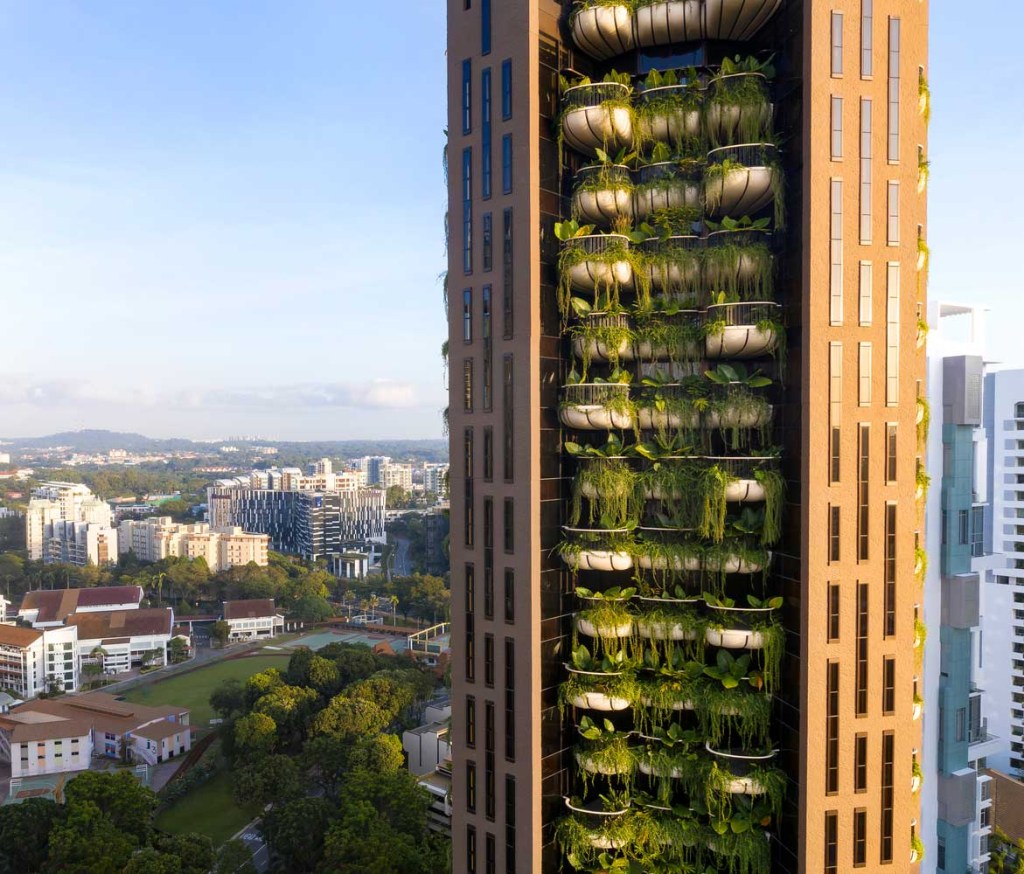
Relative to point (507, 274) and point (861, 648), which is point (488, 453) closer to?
point (507, 274)

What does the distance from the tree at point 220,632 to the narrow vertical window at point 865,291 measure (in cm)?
6168

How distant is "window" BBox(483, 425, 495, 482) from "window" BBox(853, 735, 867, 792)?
23.7ft

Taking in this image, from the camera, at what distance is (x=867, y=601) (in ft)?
37.0

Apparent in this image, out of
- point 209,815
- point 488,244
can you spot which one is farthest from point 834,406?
point 209,815

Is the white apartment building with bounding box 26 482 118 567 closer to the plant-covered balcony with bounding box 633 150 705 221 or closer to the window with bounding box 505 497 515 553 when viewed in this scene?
the window with bounding box 505 497 515 553

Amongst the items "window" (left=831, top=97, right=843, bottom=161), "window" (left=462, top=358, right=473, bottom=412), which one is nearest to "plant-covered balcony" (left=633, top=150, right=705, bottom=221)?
"window" (left=831, top=97, right=843, bottom=161)

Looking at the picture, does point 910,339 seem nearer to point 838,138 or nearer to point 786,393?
point 786,393

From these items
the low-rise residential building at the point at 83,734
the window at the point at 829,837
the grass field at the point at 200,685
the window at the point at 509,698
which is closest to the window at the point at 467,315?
the window at the point at 509,698

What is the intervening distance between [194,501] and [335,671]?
354 feet

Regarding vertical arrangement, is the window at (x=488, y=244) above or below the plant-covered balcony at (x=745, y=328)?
above

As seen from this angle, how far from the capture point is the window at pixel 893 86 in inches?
444

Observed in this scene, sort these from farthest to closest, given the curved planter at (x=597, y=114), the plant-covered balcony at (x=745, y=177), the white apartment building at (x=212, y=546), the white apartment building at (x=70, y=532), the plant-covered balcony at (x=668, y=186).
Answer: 1. the white apartment building at (x=70, y=532)
2. the white apartment building at (x=212, y=546)
3. the plant-covered balcony at (x=668, y=186)
4. the curved planter at (x=597, y=114)
5. the plant-covered balcony at (x=745, y=177)

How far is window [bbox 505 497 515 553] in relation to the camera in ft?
41.2

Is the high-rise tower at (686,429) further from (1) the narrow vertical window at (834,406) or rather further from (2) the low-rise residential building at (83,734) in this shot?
(2) the low-rise residential building at (83,734)
